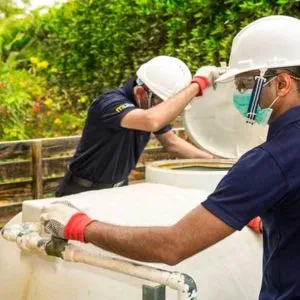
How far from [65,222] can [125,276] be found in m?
0.38

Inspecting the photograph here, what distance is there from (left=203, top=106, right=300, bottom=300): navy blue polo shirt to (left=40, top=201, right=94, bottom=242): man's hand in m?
0.40

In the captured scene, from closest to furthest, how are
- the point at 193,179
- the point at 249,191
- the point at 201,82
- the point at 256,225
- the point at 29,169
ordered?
the point at 249,191 → the point at 256,225 → the point at 193,179 → the point at 201,82 → the point at 29,169

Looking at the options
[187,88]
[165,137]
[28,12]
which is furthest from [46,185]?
[28,12]

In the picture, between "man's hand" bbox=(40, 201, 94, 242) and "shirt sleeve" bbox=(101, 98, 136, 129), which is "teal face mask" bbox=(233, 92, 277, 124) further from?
"shirt sleeve" bbox=(101, 98, 136, 129)

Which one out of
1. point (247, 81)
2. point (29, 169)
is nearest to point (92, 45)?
point (29, 169)

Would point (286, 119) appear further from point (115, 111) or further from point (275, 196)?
point (115, 111)

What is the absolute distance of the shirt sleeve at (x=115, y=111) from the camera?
341 centimetres

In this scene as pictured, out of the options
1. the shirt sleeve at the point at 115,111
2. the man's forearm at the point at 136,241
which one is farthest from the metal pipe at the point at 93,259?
the shirt sleeve at the point at 115,111

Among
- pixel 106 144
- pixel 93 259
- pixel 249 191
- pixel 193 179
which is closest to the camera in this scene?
pixel 249 191

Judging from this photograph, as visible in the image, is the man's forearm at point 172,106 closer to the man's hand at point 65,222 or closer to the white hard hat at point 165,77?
the white hard hat at point 165,77

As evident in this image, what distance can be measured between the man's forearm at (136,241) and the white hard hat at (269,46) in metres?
0.56

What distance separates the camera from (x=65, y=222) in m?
1.88

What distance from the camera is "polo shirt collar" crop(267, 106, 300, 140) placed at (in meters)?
1.75

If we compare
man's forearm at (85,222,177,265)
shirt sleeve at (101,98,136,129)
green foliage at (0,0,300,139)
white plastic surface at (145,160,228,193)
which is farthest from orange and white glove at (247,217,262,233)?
green foliage at (0,0,300,139)
